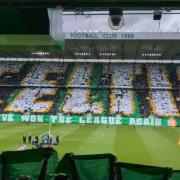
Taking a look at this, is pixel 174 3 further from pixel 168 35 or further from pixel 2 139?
pixel 168 35

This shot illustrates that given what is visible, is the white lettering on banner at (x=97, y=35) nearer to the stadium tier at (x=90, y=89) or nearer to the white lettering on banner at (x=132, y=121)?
the white lettering on banner at (x=132, y=121)

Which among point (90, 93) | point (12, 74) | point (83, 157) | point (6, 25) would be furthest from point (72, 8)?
point (12, 74)

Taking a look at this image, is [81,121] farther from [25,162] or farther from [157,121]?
[25,162]

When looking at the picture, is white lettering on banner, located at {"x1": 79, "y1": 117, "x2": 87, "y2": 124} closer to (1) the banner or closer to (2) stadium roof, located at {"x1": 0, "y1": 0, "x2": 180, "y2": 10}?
(1) the banner

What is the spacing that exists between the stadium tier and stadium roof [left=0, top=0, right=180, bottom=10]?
57401mm

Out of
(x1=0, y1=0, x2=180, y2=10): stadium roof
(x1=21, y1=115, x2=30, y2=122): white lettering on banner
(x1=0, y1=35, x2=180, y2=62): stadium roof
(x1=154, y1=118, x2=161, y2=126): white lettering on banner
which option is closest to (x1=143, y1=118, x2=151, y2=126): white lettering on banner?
(x1=154, y1=118, x2=161, y2=126): white lettering on banner

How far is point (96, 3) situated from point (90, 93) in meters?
66.7

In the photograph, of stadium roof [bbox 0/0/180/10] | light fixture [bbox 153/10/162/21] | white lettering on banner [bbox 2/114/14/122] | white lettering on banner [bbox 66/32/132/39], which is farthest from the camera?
white lettering on banner [bbox 2/114/14/122]

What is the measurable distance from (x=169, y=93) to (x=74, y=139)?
36.7 meters

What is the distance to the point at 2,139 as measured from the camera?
4084 centimetres

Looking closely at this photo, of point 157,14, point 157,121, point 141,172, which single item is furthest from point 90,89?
point 141,172

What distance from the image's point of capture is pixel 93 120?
210 ft

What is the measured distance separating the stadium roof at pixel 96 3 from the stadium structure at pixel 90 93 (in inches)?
0.8

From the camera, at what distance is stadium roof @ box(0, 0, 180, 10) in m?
9.07
